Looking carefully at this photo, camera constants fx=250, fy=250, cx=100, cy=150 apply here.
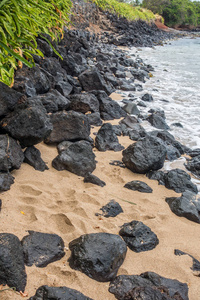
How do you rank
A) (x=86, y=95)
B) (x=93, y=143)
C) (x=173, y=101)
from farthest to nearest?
(x=173, y=101)
(x=86, y=95)
(x=93, y=143)

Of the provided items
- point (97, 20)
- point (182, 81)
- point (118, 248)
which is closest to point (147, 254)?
point (118, 248)

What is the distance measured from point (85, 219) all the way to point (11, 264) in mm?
906

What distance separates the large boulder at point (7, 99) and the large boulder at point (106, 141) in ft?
4.94

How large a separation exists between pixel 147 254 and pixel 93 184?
3.54ft

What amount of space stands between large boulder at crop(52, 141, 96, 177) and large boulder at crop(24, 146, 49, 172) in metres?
0.18

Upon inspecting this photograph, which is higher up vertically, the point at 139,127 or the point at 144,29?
the point at 144,29

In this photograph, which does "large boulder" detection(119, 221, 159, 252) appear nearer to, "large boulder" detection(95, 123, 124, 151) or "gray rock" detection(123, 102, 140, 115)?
"large boulder" detection(95, 123, 124, 151)

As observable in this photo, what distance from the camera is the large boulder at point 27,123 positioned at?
2.70m

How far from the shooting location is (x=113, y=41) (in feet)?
62.3

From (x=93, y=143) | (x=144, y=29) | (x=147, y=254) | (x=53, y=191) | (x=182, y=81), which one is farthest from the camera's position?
(x=144, y=29)

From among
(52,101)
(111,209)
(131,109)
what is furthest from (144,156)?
(131,109)

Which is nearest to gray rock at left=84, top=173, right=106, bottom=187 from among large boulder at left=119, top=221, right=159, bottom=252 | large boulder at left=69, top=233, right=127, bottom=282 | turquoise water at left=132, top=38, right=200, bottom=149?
large boulder at left=119, top=221, right=159, bottom=252

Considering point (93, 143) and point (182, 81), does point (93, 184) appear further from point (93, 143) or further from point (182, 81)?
point (182, 81)

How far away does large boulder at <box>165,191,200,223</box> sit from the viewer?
273cm
